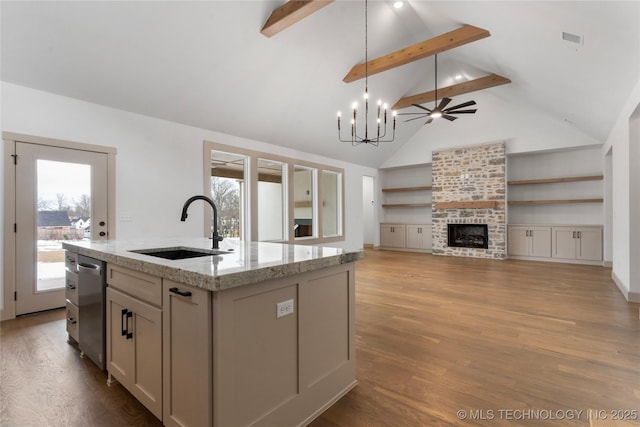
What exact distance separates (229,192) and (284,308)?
17.7 ft

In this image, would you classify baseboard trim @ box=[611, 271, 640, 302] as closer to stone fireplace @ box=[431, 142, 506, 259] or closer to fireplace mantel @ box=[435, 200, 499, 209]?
stone fireplace @ box=[431, 142, 506, 259]

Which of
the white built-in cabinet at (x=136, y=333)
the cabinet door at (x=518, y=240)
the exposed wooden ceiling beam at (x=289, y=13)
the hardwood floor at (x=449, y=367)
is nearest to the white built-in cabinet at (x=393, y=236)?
the cabinet door at (x=518, y=240)

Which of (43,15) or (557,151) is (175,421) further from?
(557,151)

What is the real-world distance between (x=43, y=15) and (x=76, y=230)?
2416mm

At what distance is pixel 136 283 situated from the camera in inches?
70.2

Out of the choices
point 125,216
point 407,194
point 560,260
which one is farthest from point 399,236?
point 125,216

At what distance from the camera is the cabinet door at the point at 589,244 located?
6.69 m

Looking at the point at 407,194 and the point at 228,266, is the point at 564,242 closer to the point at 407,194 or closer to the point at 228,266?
the point at 407,194

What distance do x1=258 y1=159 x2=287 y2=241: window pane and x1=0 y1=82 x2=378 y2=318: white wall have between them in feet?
4.58

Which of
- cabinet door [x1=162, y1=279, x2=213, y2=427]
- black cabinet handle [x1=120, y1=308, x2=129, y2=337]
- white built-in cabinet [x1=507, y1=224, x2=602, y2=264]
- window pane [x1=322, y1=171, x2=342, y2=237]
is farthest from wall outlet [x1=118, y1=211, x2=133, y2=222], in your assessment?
white built-in cabinet [x1=507, y1=224, x2=602, y2=264]

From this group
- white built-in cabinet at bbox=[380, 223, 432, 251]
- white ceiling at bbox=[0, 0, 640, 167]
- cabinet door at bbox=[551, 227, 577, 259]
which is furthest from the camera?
white built-in cabinet at bbox=[380, 223, 432, 251]

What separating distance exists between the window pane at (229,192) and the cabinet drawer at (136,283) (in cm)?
429

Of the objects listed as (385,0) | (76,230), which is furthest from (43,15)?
(385,0)

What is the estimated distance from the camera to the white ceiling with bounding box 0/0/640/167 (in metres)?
3.15
